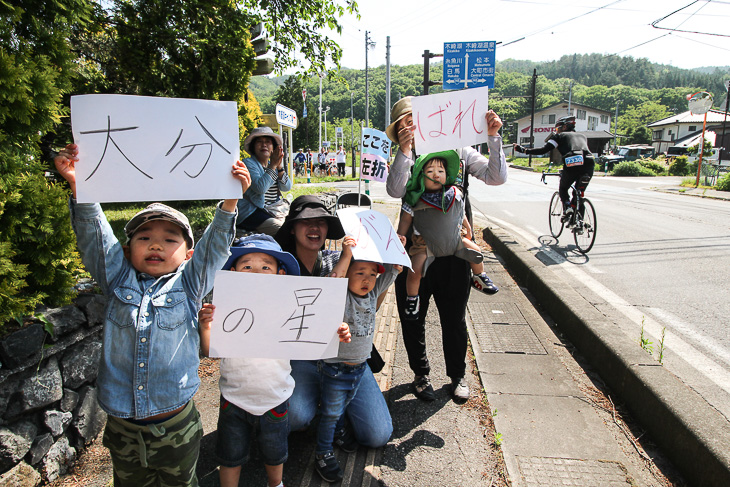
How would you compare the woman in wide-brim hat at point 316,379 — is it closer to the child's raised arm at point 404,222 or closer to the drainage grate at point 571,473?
the child's raised arm at point 404,222

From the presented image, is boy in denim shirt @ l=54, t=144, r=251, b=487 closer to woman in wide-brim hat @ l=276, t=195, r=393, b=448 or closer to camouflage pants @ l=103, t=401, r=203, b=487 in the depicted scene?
camouflage pants @ l=103, t=401, r=203, b=487

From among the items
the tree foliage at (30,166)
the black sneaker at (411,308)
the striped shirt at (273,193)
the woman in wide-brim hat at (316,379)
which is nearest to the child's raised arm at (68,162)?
the tree foliage at (30,166)

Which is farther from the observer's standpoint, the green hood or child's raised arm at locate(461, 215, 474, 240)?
child's raised arm at locate(461, 215, 474, 240)

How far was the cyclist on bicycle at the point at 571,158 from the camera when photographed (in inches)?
288

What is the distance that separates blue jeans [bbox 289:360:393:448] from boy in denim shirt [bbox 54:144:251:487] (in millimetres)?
753

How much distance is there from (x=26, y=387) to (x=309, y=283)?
1.49 m

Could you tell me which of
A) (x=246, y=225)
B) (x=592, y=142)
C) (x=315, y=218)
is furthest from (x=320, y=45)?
(x=592, y=142)

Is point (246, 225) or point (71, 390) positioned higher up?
point (246, 225)

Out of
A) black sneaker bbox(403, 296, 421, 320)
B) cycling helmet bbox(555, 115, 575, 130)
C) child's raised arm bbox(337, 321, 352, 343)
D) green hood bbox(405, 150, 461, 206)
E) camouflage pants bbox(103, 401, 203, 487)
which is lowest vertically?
camouflage pants bbox(103, 401, 203, 487)

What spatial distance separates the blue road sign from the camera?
902 cm

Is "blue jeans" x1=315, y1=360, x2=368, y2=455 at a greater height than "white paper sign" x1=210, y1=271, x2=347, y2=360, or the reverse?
"white paper sign" x1=210, y1=271, x2=347, y2=360

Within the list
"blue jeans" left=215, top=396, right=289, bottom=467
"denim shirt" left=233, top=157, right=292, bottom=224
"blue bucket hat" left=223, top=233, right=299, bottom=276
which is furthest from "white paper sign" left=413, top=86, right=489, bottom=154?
"denim shirt" left=233, top=157, right=292, bottom=224

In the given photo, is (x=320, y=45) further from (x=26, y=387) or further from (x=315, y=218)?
(x=26, y=387)

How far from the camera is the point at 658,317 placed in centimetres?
471
